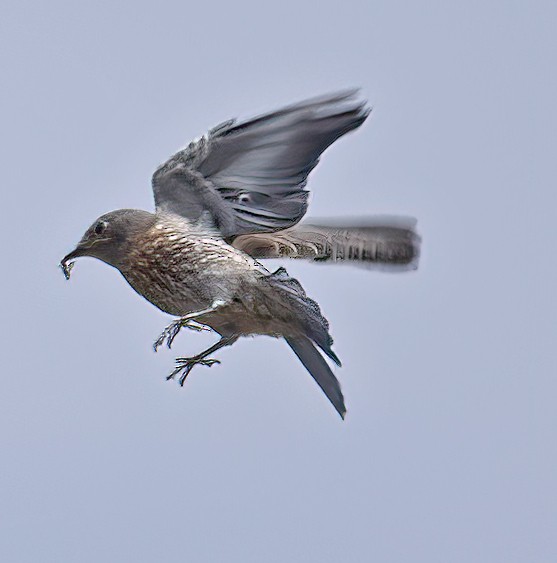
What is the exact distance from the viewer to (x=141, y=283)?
6.48 metres

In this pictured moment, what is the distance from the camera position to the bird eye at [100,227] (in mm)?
6457

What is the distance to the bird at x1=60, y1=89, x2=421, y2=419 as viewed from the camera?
6.07m

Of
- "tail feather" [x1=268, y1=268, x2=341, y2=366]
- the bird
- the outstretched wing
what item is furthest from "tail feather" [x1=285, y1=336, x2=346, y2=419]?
the outstretched wing

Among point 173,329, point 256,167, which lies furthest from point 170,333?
point 256,167

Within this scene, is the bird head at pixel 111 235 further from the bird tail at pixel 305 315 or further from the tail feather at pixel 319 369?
the tail feather at pixel 319 369

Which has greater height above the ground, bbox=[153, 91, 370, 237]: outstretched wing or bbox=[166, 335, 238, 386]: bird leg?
bbox=[153, 91, 370, 237]: outstretched wing

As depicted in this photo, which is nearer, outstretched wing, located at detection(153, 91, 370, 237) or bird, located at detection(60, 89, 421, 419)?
outstretched wing, located at detection(153, 91, 370, 237)

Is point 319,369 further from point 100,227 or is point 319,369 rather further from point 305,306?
point 100,227

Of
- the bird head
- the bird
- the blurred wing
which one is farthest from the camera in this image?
the bird head

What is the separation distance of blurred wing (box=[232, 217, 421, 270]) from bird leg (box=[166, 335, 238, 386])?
513 mm

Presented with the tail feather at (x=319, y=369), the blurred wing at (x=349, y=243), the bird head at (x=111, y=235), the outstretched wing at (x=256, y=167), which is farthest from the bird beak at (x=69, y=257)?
the tail feather at (x=319, y=369)

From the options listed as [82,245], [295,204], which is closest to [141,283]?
[82,245]

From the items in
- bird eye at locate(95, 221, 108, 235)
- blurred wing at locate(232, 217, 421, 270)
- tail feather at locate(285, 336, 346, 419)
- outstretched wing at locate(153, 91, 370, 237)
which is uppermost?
outstretched wing at locate(153, 91, 370, 237)

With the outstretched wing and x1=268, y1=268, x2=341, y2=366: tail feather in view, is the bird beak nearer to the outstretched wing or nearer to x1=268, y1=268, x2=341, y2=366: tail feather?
the outstretched wing
